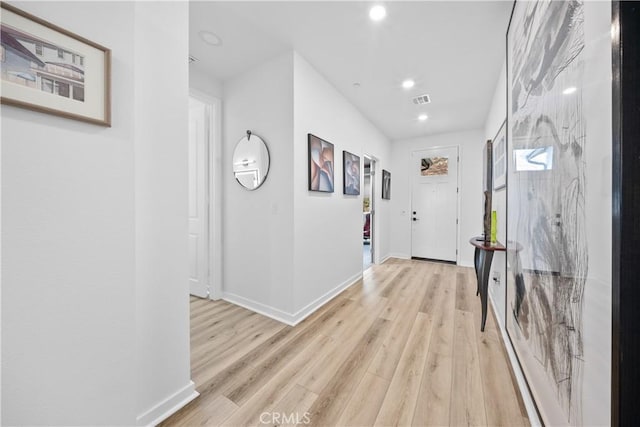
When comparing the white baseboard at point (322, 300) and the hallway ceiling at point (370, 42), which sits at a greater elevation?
the hallway ceiling at point (370, 42)

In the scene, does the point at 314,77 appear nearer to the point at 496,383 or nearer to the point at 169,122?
the point at 169,122

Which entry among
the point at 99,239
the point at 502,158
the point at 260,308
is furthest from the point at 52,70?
the point at 502,158

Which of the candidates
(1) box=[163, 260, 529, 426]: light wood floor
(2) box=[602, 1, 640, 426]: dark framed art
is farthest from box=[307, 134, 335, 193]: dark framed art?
(2) box=[602, 1, 640, 426]: dark framed art

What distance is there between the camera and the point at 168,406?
4.23 ft

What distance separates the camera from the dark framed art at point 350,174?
3.16m

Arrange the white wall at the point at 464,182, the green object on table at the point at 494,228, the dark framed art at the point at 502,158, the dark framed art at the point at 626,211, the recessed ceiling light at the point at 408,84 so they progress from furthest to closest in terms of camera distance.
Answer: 1. the white wall at the point at 464,182
2. the recessed ceiling light at the point at 408,84
3. the green object on table at the point at 494,228
4. the dark framed art at the point at 502,158
5. the dark framed art at the point at 626,211

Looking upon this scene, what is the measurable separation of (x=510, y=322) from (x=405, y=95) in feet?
9.17

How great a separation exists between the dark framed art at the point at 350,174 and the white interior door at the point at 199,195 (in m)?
1.73

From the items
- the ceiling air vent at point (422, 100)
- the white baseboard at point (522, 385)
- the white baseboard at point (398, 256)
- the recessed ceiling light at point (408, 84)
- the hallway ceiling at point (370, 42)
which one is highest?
the ceiling air vent at point (422, 100)

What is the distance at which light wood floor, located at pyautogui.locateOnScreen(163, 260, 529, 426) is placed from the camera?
1293mm

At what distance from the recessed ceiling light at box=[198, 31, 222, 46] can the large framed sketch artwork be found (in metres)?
2.28

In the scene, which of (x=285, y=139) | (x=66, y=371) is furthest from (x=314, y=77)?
(x=66, y=371)

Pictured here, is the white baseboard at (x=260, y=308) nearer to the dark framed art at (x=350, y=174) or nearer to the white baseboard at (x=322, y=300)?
the white baseboard at (x=322, y=300)

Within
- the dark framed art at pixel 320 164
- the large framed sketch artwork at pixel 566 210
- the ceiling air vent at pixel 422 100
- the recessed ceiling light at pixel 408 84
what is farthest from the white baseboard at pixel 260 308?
the ceiling air vent at pixel 422 100
